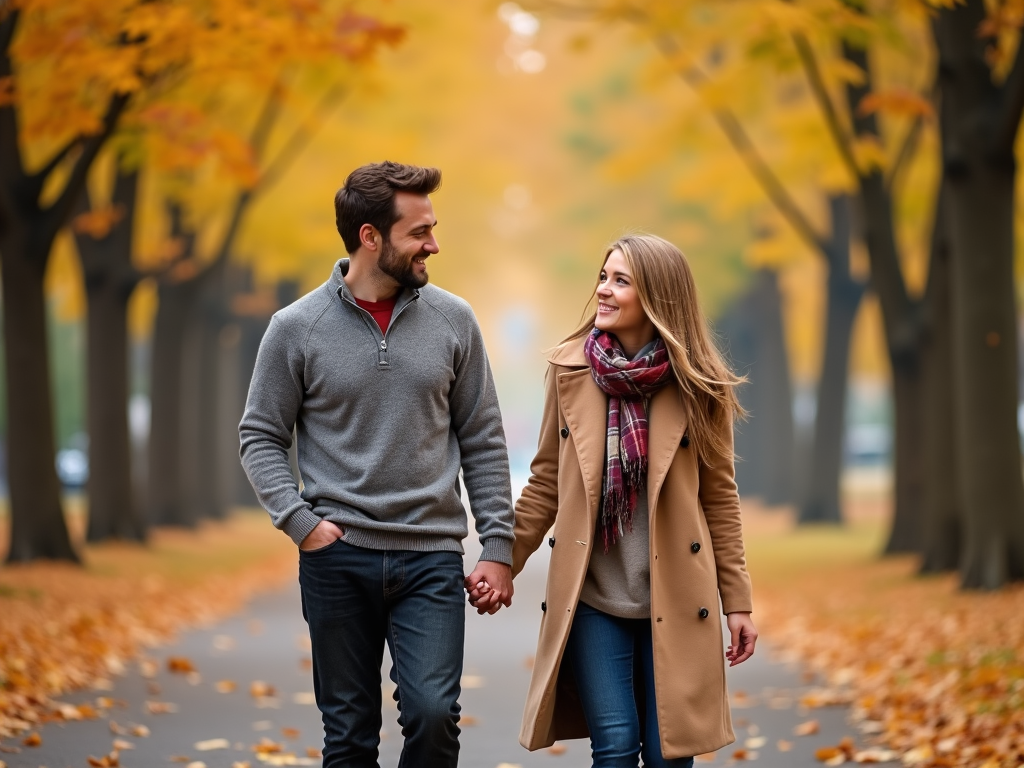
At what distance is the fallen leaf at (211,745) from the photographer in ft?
23.6

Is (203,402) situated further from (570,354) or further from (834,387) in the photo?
(570,354)

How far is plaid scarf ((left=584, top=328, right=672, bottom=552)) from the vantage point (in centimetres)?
460

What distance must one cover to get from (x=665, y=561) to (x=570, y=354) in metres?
0.76

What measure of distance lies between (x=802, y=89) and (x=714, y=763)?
58.4 ft

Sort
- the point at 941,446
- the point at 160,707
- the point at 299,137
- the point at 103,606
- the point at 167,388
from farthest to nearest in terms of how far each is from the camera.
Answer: the point at 167,388 < the point at 299,137 < the point at 941,446 < the point at 103,606 < the point at 160,707

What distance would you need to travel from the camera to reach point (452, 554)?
15.1ft

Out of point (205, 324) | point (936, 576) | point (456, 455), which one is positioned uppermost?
point (205, 324)

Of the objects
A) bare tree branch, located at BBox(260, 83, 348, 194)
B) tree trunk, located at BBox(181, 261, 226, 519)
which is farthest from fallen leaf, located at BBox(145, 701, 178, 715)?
tree trunk, located at BBox(181, 261, 226, 519)

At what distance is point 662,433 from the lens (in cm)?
467

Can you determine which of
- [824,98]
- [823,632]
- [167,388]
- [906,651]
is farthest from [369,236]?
[167,388]

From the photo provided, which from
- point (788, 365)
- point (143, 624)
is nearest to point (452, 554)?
A: point (143, 624)

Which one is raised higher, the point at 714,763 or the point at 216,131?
the point at 216,131

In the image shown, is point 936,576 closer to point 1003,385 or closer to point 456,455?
point 1003,385

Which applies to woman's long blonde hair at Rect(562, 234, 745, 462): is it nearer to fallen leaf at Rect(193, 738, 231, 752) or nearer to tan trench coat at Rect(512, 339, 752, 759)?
tan trench coat at Rect(512, 339, 752, 759)
